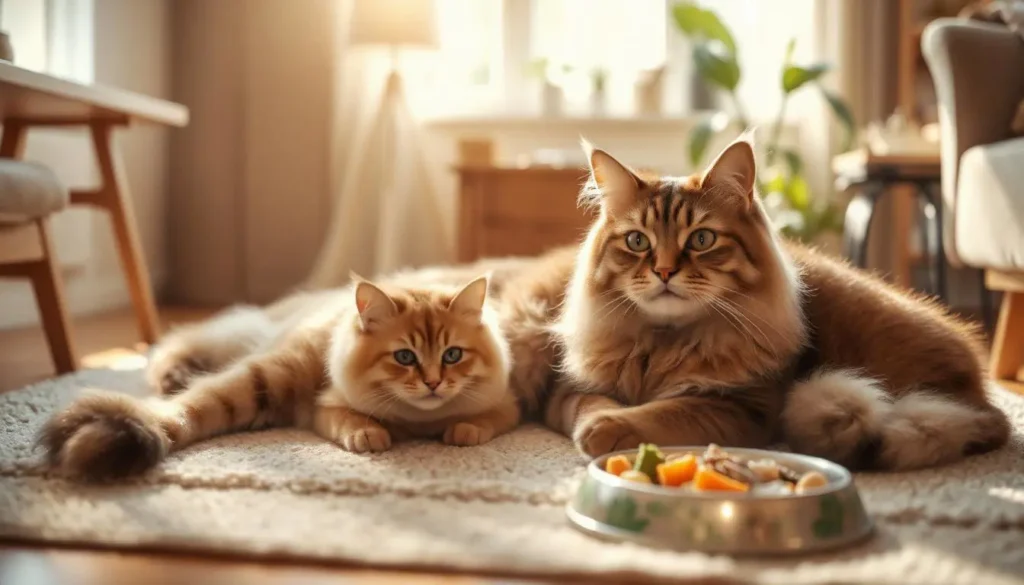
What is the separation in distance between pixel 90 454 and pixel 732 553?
0.91 m

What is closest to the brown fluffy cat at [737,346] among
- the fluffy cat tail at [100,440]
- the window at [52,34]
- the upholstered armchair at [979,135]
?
the fluffy cat tail at [100,440]

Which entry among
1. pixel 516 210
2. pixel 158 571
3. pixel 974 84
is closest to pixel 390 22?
pixel 516 210

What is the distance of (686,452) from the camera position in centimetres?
152

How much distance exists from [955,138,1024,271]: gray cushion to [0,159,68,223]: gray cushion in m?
2.33

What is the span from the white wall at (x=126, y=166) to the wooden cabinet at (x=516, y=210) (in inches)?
55.9

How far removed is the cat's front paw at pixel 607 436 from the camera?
162cm

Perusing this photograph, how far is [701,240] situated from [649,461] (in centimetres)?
51

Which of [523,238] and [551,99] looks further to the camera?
[551,99]

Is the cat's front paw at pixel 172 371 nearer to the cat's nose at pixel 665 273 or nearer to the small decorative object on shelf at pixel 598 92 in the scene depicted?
the cat's nose at pixel 665 273

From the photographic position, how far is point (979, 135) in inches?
109

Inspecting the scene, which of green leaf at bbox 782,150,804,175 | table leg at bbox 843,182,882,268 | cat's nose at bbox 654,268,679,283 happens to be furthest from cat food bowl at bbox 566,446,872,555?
green leaf at bbox 782,150,804,175

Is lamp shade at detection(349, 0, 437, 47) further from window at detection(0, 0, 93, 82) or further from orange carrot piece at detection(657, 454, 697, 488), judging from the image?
orange carrot piece at detection(657, 454, 697, 488)

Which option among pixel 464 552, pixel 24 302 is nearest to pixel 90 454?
pixel 464 552

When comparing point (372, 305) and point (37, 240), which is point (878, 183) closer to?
point (372, 305)
